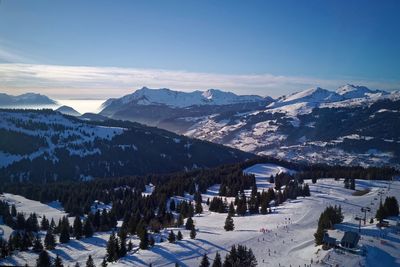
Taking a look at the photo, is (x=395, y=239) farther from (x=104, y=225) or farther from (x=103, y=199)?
(x=103, y=199)

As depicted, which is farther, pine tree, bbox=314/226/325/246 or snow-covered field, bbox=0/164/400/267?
pine tree, bbox=314/226/325/246

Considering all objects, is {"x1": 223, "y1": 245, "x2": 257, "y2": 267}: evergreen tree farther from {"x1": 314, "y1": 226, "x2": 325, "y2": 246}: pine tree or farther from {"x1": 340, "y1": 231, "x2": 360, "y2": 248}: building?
{"x1": 340, "y1": 231, "x2": 360, "y2": 248}: building

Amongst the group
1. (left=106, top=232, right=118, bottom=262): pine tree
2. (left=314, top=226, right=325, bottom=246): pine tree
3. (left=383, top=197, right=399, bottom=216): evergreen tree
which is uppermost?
(left=383, top=197, right=399, bottom=216): evergreen tree

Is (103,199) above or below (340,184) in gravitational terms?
below

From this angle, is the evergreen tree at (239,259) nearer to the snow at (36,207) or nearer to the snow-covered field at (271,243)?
the snow-covered field at (271,243)

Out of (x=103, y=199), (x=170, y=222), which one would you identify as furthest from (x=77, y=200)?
(x=170, y=222)

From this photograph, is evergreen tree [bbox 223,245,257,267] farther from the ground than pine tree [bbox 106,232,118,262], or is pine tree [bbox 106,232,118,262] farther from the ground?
evergreen tree [bbox 223,245,257,267]

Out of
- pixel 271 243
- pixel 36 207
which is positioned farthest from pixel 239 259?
pixel 36 207

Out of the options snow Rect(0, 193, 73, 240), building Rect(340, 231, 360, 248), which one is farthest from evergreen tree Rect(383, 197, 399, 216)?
snow Rect(0, 193, 73, 240)
